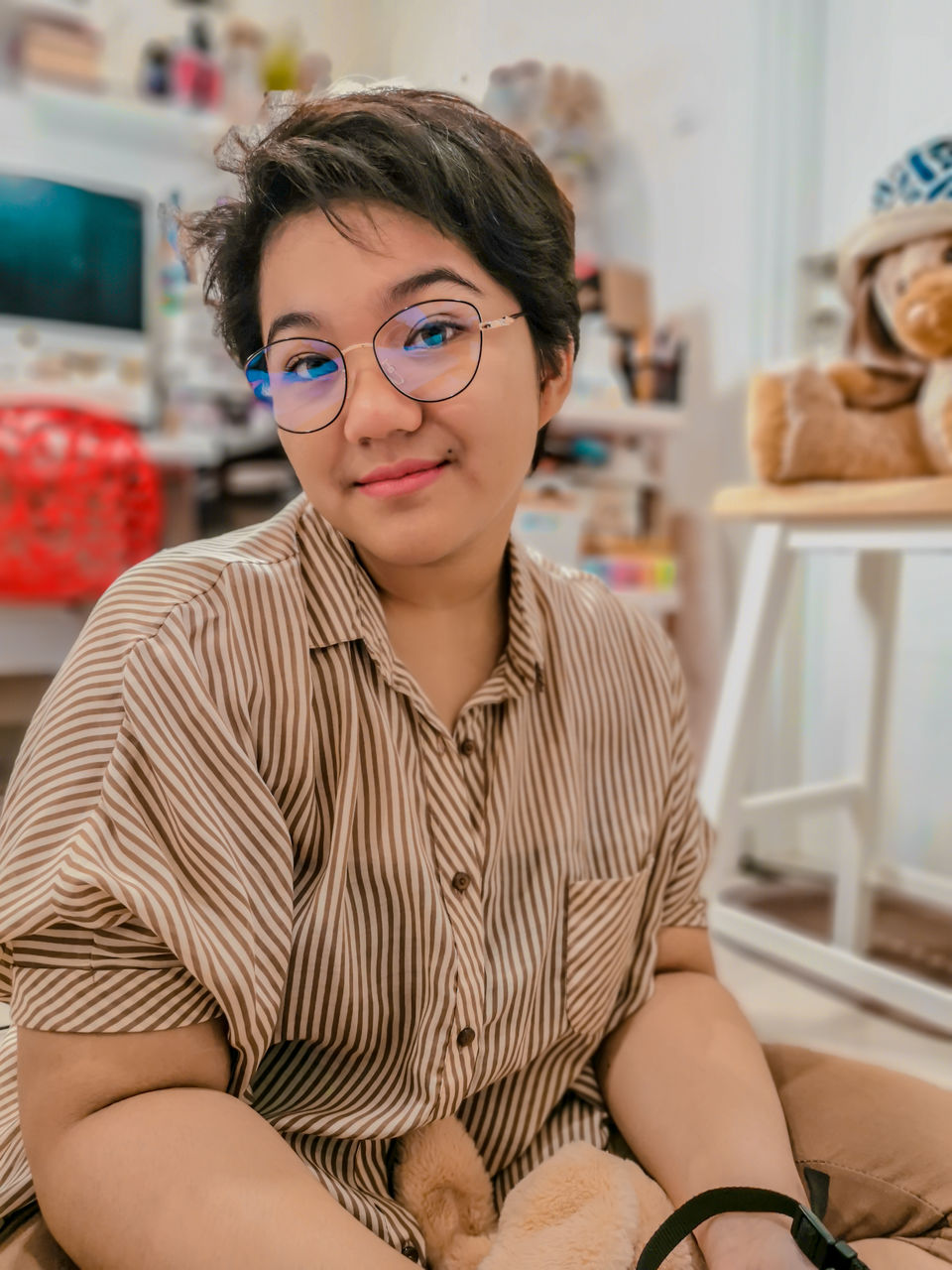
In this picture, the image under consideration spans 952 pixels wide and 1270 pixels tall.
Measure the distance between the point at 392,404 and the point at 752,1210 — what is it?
1.57ft

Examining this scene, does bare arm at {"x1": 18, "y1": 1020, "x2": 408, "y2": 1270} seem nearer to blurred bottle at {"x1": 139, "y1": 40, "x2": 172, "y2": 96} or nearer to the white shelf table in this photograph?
the white shelf table

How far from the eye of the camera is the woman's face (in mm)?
521

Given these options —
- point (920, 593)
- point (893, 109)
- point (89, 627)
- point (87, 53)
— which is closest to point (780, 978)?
point (920, 593)

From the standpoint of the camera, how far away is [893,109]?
158cm

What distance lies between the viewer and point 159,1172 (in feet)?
1.37

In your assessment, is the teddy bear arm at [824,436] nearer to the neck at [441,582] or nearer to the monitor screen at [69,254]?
the neck at [441,582]

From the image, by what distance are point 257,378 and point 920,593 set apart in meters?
1.38

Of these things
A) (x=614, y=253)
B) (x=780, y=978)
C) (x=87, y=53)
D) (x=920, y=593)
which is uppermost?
(x=87, y=53)

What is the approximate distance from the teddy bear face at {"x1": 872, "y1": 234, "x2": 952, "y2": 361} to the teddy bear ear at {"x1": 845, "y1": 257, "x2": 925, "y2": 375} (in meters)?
0.05

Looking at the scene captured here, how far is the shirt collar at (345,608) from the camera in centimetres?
56

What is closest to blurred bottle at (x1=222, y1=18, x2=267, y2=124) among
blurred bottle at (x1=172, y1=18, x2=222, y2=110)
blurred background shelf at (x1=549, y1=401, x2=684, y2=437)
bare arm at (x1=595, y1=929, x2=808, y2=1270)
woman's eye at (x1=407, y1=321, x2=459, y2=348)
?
blurred bottle at (x1=172, y1=18, x2=222, y2=110)

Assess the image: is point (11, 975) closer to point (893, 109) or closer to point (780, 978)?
point (780, 978)

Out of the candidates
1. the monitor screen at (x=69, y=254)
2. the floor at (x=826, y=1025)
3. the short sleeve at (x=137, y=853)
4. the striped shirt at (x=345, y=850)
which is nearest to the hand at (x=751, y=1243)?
the striped shirt at (x=345, y=850)

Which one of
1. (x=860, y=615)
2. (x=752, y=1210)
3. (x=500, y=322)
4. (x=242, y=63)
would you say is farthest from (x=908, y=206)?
(x=242, y=63)
